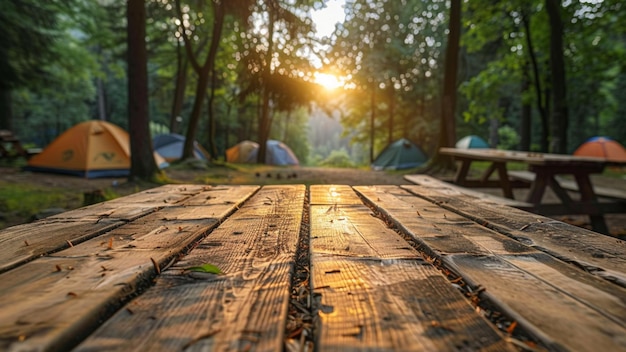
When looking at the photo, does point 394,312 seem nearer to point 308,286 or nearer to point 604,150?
point 308,286

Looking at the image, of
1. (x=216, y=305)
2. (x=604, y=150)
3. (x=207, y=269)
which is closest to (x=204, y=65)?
(x=207, y=269)

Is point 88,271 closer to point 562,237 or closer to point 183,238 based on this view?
point 183,238

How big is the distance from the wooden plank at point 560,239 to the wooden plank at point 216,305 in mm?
821

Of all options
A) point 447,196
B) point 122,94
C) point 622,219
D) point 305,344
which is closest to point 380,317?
point 305,344

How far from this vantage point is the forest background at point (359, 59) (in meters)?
10.8

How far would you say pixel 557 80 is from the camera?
9.85m

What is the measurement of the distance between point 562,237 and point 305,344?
45.2 inches

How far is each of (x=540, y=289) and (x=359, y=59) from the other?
22.4m

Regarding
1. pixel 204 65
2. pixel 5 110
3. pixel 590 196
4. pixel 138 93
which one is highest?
pixel 204 65

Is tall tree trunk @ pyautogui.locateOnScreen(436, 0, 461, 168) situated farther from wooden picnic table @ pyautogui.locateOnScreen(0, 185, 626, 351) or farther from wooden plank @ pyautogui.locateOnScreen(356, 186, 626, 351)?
wooden plank @ pyautogui.locateOnScreen(356, 186, 626, 351)

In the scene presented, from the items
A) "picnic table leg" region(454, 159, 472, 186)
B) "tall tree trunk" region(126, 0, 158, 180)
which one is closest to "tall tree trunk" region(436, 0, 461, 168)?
"picnic table leg" region(454, 159, 472, 186)

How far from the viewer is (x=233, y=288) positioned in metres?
0.79

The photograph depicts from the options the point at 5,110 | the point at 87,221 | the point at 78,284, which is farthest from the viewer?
the point at 5,110

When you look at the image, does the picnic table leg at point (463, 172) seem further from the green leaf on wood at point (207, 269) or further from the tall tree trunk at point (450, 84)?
the green leaf on wood at point (207, 269)
